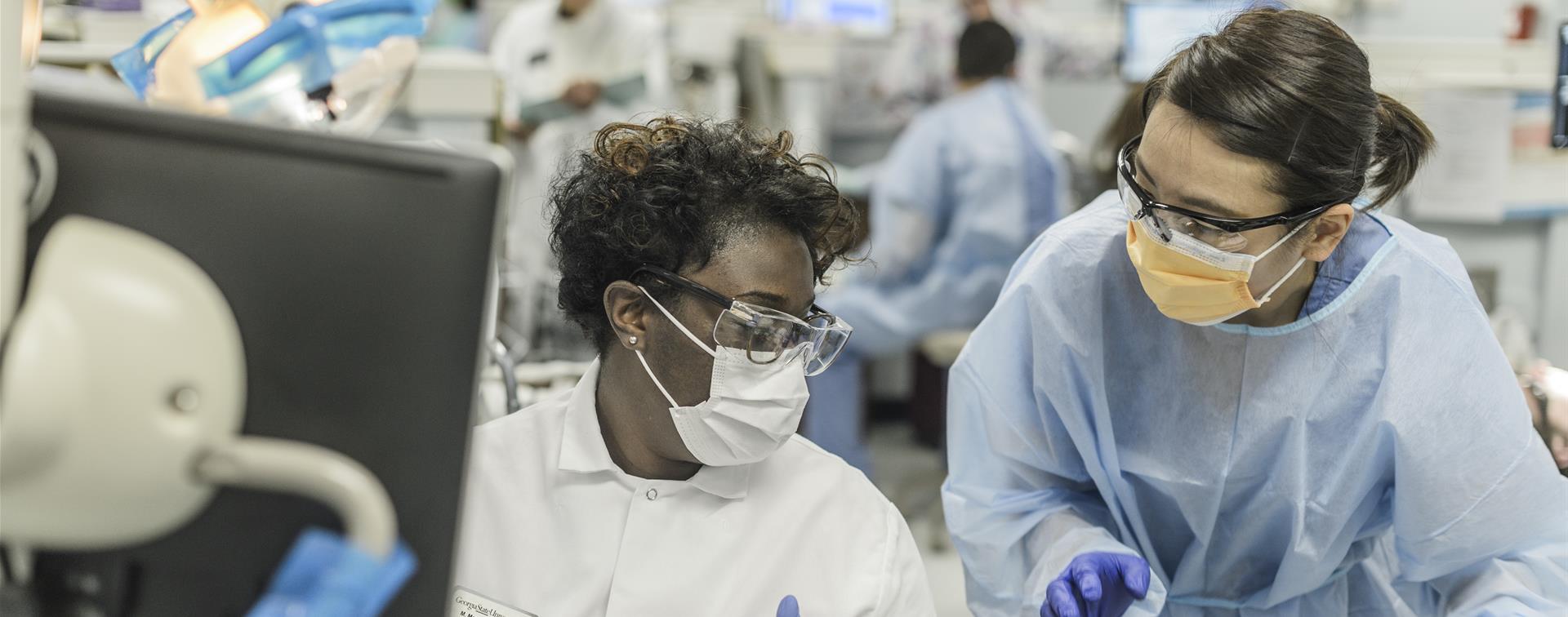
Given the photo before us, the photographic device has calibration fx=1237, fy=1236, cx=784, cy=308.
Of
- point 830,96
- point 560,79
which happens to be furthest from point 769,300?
point 830,96

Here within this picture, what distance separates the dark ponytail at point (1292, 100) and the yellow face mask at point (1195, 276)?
7 cm

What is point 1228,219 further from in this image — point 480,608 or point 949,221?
point 949,221

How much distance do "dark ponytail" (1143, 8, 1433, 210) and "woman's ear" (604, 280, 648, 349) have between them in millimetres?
553

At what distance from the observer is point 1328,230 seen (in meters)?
1.22

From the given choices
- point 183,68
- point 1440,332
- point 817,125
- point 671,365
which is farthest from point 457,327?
point 817,125

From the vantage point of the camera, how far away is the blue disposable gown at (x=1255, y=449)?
47.9 inches

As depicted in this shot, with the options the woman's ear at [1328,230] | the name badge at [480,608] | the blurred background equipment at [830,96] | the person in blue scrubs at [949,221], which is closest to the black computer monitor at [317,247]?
the blurred background equipment at [830,96]

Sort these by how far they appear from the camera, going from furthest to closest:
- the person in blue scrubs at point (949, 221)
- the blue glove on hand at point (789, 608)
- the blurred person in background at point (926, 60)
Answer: the blurred person in background at point (926, 60), the person in blue scrubs at point (949, 221), the blue glove on hand at point (789, 608)

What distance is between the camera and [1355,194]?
1203mm

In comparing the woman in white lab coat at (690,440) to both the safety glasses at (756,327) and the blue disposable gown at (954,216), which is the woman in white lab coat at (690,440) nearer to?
the safety glasses at (756,327)

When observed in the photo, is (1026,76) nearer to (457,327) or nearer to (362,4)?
(362,4)

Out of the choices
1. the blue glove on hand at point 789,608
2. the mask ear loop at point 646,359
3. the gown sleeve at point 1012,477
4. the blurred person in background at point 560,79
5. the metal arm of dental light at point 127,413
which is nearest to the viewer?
the metal arm of dental light at point 127,413

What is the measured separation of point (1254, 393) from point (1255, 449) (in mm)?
62

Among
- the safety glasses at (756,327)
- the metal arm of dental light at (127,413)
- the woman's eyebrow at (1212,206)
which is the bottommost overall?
the safety glasses at (756,327)
